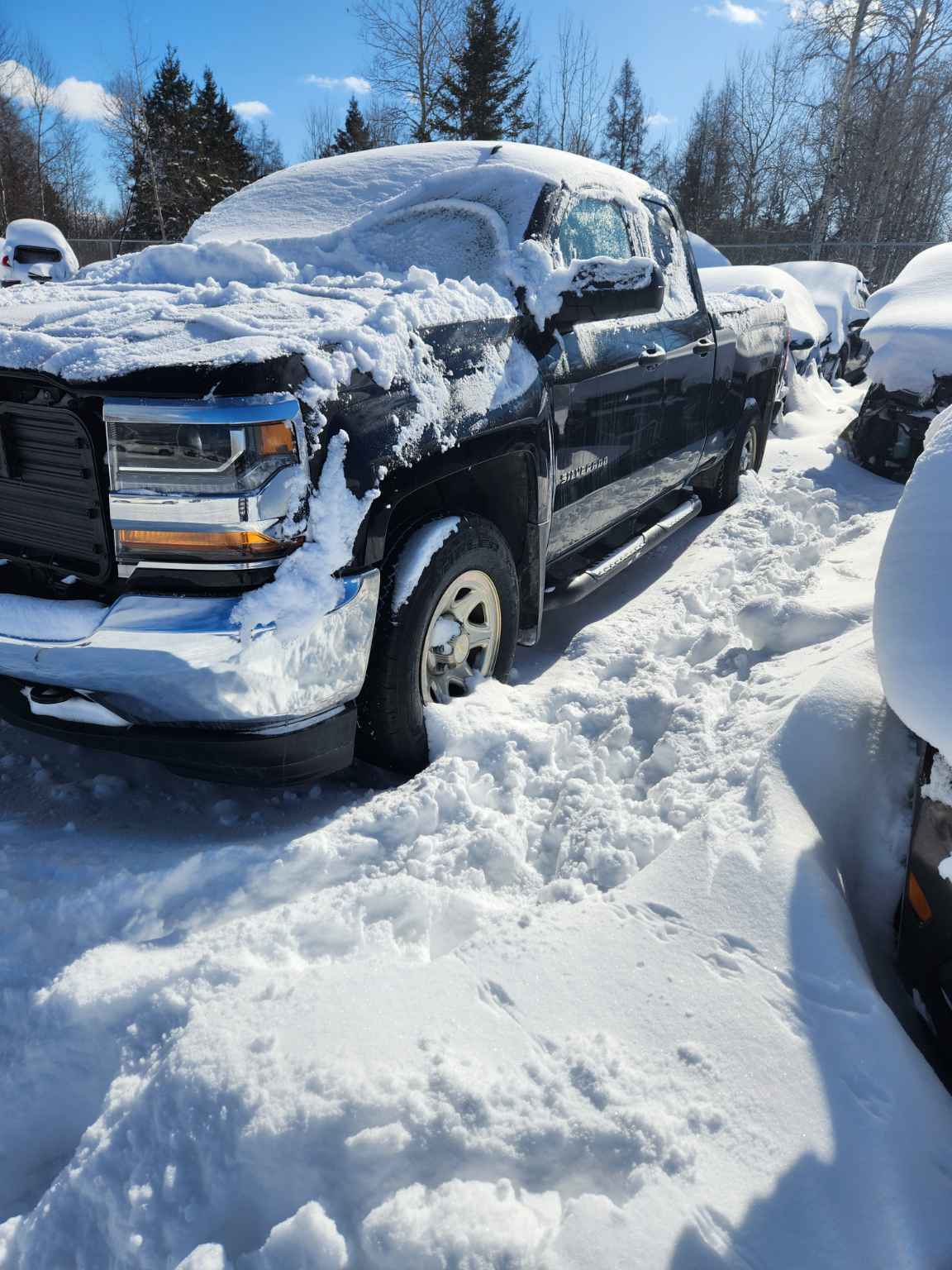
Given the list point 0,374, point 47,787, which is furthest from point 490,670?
point 0,374

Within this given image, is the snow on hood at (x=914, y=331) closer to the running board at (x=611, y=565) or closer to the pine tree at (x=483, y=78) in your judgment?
the running board at (x=611, y=565)

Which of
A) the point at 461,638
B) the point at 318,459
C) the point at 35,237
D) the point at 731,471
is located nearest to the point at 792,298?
the point at 731,471

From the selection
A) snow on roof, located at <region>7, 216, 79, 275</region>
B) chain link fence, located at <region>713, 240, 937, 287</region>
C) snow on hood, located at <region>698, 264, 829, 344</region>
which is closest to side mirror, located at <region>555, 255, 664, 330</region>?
snow on hood, located at <region>698, 264, 829, 344</region>

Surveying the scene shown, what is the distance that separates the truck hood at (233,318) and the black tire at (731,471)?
299cm

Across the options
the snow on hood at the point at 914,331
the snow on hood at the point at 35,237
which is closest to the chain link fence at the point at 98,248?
the snow on hood at the point at 35,237

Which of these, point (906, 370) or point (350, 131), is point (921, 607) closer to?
point (906, 370)

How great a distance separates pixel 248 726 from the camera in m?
1.97

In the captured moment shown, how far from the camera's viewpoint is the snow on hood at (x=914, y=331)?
5.54 meters

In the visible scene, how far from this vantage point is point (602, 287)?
270 centimetres

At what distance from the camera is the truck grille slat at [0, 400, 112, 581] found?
1.91 metres

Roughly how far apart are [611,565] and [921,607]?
1.99m

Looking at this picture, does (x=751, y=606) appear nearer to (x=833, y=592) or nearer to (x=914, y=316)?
(x=833, y=592)

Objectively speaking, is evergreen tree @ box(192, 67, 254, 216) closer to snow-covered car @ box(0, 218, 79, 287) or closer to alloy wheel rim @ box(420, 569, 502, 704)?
snow-covered car @ box(0, 218, 79, 287)

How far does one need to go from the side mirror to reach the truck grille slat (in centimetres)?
159
